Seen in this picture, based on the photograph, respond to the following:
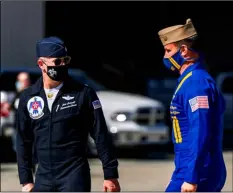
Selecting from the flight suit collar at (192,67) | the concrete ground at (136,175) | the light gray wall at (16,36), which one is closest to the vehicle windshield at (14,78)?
the light gray wall at (16,36)

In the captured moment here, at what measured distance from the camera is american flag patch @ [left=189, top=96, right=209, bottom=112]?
5051 mm

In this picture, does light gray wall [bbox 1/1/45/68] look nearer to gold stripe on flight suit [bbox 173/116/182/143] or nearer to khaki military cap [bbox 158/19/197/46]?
khaki military cap [bbox 158/19/197/46]

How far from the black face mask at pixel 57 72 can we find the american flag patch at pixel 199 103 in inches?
42.0

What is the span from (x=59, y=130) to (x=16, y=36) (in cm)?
1148

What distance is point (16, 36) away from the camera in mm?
16797

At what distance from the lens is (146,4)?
95.3 ft

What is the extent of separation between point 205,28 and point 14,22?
14447mm

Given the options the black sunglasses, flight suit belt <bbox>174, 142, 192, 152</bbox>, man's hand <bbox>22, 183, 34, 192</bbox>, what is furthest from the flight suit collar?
man's hand <bbox>22, 183, 34, 192</bbox>

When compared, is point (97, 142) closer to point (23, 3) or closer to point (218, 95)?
point (218, 95)

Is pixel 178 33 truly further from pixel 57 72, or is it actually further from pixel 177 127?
pixel 57 72

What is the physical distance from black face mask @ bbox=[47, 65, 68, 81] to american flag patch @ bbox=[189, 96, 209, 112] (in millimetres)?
1066

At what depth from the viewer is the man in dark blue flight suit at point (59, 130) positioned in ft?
18.2

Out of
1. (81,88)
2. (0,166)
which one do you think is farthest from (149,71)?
(81,88)

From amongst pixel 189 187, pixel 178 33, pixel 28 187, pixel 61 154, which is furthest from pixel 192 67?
pixel 28 187
